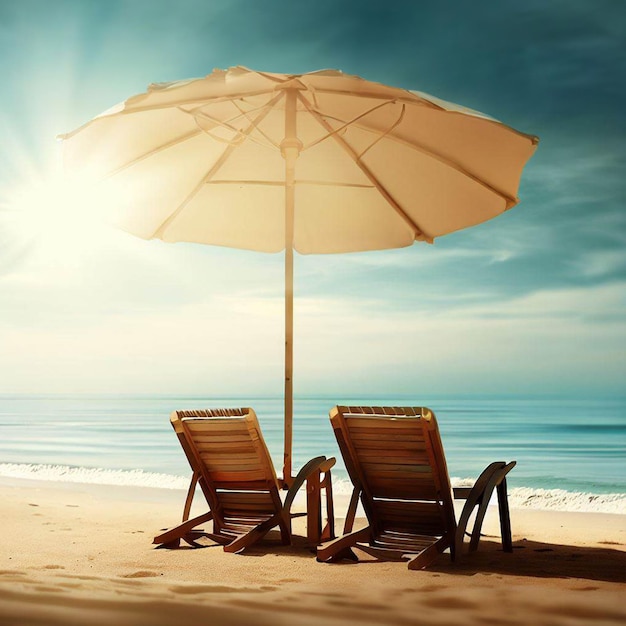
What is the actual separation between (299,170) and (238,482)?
254 centimetres

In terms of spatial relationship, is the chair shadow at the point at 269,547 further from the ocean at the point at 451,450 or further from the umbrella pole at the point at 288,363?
the ocean at the point at 451,450

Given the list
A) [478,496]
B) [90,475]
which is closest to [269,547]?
[478,496]

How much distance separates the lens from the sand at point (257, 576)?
3.59ft

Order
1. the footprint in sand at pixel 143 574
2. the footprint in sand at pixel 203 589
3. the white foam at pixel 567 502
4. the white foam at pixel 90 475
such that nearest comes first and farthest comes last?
the footprint in sand at pixel 203 589, the footprint in sand at pixel 143 574, the white foam at pixel 567 502, the white foam at pixel 90 475

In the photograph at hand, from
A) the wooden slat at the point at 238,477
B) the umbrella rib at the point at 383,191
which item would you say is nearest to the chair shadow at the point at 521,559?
the wooden slat at the point at 238,477

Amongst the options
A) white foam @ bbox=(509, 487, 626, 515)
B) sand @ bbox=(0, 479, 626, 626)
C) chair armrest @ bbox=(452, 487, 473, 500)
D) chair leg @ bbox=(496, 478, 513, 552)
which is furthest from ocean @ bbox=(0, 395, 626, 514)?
chair armrest @ bbox=(452, 487, 473, 500)

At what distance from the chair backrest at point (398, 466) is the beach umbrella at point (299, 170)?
687 mm

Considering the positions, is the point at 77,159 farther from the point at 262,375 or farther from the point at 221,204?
the point at 262,375

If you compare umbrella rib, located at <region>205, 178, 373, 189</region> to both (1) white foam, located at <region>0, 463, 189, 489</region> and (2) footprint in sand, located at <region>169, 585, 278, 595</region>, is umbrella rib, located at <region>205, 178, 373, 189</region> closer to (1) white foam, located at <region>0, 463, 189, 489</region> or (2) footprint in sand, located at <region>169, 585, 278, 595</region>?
(2) footprint in sand, located at <region>169, 585, 278, 595</region>

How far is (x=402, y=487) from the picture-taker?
3.75 metres

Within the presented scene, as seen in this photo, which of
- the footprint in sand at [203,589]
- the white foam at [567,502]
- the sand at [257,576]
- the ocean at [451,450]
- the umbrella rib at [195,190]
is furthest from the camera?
the ocean at [451,450]

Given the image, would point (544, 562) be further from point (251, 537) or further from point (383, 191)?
point (383, 191)

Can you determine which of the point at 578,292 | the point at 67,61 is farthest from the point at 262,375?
the point at 67,61

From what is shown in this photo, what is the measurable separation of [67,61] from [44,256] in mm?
29331
